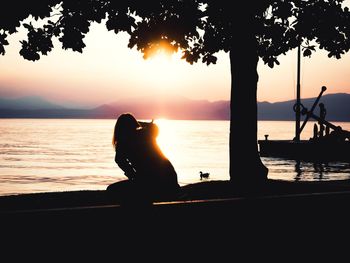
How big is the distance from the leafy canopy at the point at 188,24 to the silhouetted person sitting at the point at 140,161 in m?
4.19

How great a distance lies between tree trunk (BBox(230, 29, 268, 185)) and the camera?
11195mm

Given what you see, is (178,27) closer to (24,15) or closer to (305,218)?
(24,15)

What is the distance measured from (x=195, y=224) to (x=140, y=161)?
40.1 inches

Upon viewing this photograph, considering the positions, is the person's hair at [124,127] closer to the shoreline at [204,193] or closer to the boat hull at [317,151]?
the shoreline at [204,193]

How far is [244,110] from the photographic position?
36.9 feet

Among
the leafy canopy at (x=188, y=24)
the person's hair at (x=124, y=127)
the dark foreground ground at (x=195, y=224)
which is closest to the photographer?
the dark foreground ground at (x=195, y=224)

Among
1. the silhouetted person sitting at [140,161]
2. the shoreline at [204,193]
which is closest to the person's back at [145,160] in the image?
the silhouetted person sitting at [140,161]

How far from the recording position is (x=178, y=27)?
11109 millimetres

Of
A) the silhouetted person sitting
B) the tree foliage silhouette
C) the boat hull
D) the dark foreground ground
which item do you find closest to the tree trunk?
the tree foliage silhouette

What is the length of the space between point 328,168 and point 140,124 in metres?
34.8

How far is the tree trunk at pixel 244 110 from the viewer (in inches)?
441

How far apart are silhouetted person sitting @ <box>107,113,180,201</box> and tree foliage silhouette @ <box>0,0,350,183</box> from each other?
4.20 metres

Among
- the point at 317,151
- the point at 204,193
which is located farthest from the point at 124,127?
the point at 317,151

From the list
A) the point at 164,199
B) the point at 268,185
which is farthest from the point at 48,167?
the point at 164,199
